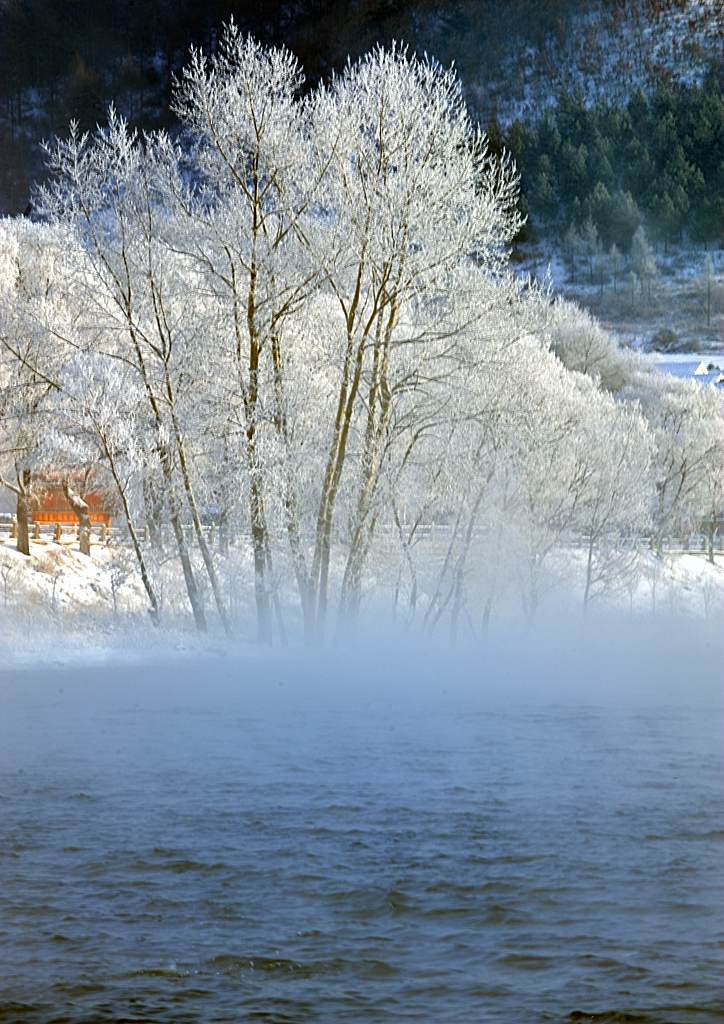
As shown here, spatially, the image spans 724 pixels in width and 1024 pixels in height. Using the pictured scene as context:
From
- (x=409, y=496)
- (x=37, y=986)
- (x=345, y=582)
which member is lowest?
(x=37, y=986)

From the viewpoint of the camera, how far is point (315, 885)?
7738 millimetres

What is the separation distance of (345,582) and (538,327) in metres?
6.54

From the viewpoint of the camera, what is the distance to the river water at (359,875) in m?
5.89

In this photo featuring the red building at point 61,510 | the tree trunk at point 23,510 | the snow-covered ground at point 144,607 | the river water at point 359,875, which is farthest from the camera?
the red building at point 61,510

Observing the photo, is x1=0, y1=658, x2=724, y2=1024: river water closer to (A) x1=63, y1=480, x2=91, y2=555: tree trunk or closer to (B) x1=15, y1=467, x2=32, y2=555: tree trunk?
(B) x1=15, y1=467, x2=32, y2=555: tree trunk

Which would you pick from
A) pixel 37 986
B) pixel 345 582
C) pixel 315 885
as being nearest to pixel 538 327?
pixel 345 582

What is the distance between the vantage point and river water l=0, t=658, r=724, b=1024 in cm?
589

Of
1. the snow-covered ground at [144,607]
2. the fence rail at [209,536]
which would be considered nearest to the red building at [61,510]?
the fence rail at [209,536]

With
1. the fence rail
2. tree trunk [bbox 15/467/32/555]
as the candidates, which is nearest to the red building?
the fence rail

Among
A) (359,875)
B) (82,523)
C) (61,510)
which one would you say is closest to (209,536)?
(82,523)

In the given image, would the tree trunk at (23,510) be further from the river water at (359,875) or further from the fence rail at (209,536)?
the river water at (359,875)

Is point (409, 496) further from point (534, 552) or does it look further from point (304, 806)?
point (304, 806)

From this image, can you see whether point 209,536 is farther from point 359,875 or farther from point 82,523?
point 359,875

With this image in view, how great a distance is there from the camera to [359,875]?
8.00 m
